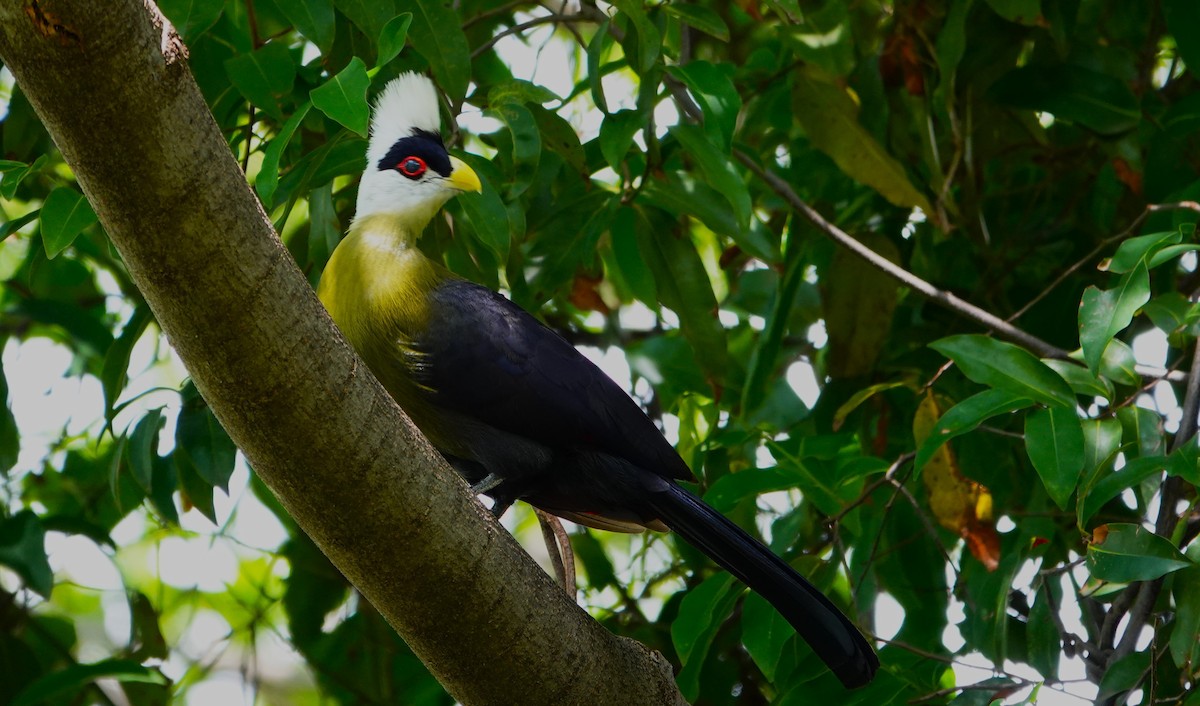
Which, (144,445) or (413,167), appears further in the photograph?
(413,167)

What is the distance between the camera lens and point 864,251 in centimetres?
317

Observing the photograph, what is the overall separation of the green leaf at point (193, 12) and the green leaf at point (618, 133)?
0.82 meters

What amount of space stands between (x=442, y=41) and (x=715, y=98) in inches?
22.9

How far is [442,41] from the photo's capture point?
2611mm

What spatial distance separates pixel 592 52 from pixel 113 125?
4.24ft

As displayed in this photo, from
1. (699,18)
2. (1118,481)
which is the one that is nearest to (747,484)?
(1118,481)

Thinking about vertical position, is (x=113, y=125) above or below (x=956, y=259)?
below

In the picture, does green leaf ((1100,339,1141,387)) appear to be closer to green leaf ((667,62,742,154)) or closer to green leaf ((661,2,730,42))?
green leaf ((667,62,742,154))

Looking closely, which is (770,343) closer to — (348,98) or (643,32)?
(643,32)

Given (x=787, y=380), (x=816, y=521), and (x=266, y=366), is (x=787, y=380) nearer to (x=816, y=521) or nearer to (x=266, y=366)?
(x=816, y=521)

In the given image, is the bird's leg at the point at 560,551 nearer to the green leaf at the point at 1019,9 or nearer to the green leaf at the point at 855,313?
the green leaf at the point at 855,313

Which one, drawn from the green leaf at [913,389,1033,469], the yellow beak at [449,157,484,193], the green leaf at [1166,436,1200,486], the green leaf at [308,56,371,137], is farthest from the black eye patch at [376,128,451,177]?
the green leaf at [1166,436,1200,486]

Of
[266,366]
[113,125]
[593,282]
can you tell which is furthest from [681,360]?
[113,125]

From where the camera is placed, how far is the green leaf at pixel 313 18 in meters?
2.39
